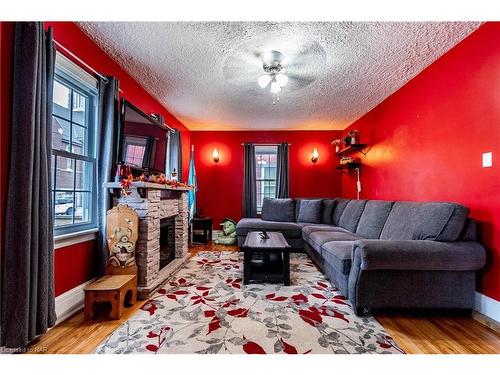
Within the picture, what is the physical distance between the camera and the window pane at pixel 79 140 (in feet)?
7.61

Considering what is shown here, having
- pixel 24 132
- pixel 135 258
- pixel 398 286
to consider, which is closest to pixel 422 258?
pixel 398 286

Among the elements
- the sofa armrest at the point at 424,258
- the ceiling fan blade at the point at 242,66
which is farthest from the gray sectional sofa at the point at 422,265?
the ceiling fan blade at the point at 242,66

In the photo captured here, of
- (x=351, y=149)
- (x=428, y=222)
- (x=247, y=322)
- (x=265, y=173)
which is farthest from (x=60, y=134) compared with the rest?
(x=351, y=149)

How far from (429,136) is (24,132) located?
145 inches

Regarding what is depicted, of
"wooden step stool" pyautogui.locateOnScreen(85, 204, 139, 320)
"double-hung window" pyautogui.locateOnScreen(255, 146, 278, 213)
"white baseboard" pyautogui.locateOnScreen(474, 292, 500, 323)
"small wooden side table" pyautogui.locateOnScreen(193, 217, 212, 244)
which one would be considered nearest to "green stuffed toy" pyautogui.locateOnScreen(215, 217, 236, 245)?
"small wooden side table" pyautogui.locateOnScreen(193, 217, 212, 244)

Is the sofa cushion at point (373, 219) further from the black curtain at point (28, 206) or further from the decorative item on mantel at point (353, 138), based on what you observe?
the black curtain at point (28, 206)

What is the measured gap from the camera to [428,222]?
2.25m

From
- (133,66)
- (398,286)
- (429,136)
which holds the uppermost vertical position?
(133,66)

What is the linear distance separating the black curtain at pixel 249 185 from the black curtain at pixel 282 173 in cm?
53

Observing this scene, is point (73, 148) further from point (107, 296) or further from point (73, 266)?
point (107, 296)
